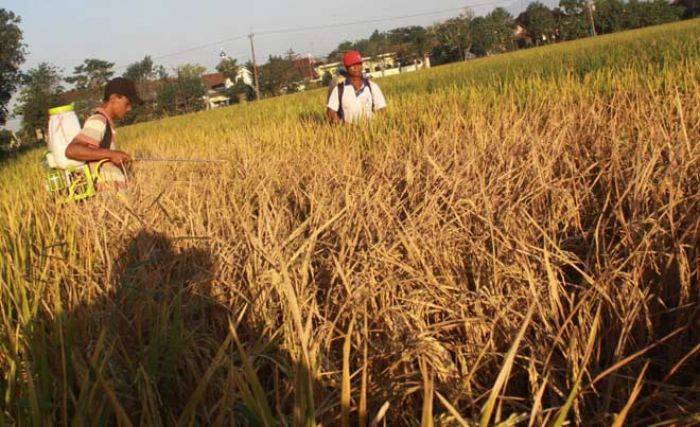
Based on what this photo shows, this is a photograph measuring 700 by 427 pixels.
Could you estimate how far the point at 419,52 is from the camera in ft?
233

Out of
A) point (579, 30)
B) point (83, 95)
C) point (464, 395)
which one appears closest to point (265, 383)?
point (464, 395)

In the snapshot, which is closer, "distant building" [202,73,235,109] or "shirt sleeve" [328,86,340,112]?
"shirt sleeve" [328,86,340,112]

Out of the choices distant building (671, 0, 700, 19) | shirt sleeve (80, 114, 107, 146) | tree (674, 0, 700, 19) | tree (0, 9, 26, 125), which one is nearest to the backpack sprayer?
shirt sleeve (80, 114, 107, 146)

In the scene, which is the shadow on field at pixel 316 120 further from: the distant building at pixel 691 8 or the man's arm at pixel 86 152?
the distant building at pixel 691 8

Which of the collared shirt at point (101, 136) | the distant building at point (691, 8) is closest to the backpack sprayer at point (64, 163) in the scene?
the collared shirt at point (101, 136)

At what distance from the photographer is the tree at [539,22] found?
6069 cm

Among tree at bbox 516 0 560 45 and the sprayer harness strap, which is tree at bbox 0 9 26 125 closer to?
the sprayer harness strap

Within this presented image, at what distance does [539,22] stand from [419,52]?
50.3ft

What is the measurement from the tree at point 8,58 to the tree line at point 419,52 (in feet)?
56.8

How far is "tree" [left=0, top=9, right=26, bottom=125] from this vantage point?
20.8 metres

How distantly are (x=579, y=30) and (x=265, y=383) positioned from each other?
6421cm

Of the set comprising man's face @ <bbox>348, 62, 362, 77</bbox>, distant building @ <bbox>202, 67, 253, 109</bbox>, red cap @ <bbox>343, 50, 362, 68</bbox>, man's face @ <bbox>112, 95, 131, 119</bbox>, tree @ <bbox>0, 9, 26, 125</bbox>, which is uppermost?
distant building @ <bbox>202, 67, 253, 109</bbox>

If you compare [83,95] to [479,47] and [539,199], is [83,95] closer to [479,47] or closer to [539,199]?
[479,47]

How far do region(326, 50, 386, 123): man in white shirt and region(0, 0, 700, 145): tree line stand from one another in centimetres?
Result: 3853
